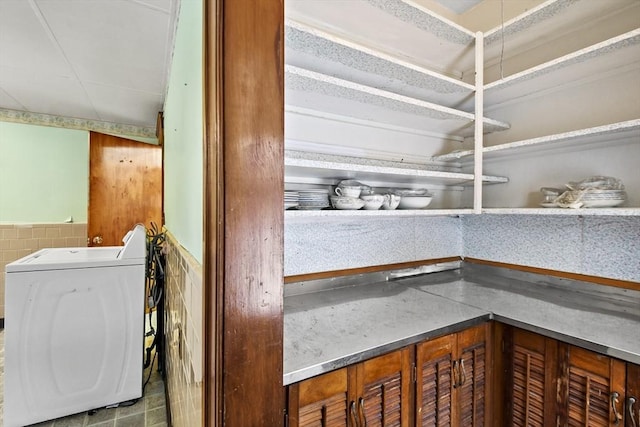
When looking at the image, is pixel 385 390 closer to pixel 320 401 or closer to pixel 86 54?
pixel 320 401

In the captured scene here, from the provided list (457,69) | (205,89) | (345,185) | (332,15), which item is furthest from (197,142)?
(457,69)

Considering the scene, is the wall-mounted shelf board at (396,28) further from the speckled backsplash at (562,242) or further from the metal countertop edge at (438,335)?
the metal countertop edge at (438,335)

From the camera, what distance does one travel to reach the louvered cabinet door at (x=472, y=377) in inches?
49.9

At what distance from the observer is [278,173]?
0.75 meters

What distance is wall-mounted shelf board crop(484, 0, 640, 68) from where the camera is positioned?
1368 mm

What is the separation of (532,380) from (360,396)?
0.78 m

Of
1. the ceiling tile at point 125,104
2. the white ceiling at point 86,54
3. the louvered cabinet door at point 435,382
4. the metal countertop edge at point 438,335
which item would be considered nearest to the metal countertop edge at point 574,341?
the metal countertop edge at point 438,335

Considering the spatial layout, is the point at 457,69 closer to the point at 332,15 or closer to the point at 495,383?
the point at 332,15

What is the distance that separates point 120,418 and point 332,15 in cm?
275

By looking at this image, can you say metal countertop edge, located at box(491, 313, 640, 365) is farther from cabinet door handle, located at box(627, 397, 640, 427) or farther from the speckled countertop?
cabinet door handle, located at box(627, 397, 640, 427)

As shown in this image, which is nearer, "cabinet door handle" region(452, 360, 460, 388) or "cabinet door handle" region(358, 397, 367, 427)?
"cabinet door handle" region(358, 397, 367, 427)

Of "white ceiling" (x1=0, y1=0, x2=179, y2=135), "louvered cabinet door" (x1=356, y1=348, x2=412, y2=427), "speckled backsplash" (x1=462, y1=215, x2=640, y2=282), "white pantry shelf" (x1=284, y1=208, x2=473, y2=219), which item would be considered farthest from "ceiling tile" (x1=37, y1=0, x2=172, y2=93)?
"speckled backsplash" (x1=462, y1=215, x2=640, y2=282)

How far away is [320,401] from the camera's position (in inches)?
36.8

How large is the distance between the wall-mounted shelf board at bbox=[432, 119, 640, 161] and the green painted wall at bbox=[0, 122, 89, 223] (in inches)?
160
